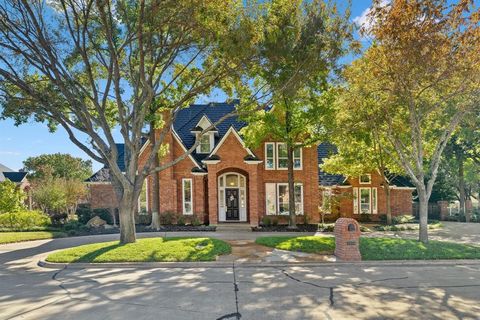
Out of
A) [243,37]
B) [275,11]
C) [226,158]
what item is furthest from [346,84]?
[226,158]

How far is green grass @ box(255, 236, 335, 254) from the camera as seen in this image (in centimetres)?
1316

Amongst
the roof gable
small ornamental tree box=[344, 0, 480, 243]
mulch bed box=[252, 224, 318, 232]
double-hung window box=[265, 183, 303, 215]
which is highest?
small ornamental tree box=[344, 0, 480, 243]

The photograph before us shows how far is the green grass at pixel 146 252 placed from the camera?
11633 mm

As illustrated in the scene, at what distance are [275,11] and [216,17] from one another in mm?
2663

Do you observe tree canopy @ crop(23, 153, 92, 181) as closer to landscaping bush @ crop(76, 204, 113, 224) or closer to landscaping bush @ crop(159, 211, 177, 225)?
landscaping bush @ crop(76, 204, 113, 224)

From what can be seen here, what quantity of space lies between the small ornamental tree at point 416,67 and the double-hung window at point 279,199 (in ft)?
33.1

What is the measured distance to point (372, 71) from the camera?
13.6 meters

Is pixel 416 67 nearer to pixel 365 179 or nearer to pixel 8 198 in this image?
pixel 365 179

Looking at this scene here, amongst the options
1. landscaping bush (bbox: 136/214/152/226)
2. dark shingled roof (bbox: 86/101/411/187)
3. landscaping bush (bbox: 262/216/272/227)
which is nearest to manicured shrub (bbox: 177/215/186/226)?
landscaping bush (bbox: 136/214/152/226)

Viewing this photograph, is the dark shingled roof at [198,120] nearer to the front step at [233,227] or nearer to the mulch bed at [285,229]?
the front step at [233,227]

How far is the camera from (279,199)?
24.0m

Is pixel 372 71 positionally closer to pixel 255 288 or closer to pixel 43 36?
pixel 255 288

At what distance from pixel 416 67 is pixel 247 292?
33.6 feet

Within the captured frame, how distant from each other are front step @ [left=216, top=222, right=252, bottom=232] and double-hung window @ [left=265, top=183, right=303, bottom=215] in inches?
96.1
